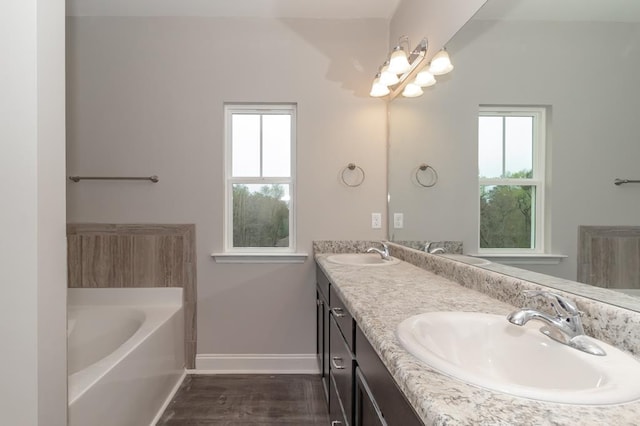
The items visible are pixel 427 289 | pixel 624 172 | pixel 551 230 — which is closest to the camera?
pixel 624 172

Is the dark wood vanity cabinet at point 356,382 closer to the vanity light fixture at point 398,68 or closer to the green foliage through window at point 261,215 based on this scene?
the green foliage through window at point 261,215

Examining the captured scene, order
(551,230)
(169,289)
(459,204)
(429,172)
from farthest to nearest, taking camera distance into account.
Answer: (169,289)
(429,172)
(459,204)
(551,230)

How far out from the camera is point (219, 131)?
2344 mm

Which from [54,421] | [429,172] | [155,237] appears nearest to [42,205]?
[54,421]

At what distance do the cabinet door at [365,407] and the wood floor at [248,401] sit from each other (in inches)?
35.6

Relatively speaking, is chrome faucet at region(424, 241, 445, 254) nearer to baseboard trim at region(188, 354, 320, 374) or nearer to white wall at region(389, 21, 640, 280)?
white wall at region(389, 21, 640, 280)

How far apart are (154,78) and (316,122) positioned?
49.6 inches

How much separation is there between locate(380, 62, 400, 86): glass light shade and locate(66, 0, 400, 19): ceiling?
554 millimetres

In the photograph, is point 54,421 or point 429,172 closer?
point 54,421

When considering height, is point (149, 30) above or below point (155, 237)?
above

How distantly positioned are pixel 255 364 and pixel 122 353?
108 centimetres

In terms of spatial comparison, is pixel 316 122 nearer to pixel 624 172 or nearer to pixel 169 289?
pixel 169 289

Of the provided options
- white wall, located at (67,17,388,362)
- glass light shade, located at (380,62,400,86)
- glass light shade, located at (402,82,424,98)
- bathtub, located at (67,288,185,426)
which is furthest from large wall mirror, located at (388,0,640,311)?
bathtub, located at (67,288,185,426)

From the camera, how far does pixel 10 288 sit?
832 millimetres
